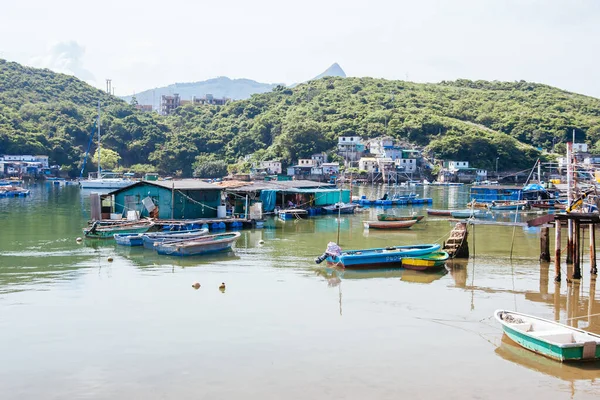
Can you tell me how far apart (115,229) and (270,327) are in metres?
19.8

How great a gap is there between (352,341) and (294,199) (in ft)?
116

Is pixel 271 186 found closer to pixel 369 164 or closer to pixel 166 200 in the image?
pixel 166 200

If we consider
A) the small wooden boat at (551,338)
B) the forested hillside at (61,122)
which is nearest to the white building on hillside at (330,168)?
the forested hillside at (61,122)

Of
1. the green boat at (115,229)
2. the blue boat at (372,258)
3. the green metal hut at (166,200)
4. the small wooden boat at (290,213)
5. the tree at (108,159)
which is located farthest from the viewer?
the tree at (108,159)

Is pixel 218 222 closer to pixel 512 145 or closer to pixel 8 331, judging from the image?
pixel 8 331

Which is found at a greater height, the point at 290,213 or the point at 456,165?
the point at 456,165

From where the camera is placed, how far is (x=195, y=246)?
2864 cm

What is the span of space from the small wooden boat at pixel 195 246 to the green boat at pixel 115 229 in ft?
16.8

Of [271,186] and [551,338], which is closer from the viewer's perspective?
[551,338]

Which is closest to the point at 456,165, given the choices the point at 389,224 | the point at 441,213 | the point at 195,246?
the point at 441,213

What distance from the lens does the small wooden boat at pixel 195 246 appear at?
93.5ft

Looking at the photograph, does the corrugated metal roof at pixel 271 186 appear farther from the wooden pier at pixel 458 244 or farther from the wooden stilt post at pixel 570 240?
the wooden stilt post at pixel 570 240

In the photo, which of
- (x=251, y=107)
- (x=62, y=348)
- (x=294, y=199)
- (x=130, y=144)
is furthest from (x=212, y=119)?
(x=62, y=348)

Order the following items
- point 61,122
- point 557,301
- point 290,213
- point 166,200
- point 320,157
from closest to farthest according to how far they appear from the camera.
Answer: point 557,301
point 166,200
point 290,213
point 320,157
point 61,122
